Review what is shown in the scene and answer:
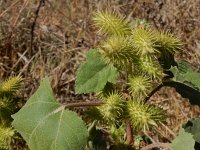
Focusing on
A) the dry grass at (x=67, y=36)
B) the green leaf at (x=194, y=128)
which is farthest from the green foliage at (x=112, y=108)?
the dry grass at (x=67, y=36)

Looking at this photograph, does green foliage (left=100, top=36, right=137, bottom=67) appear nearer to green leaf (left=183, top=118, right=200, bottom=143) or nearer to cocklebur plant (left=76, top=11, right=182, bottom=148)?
cocklebur plant (left=76, top=11, right=182, bottom=148)

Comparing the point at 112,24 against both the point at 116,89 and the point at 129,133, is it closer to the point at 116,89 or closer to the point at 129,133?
the point at 116,89

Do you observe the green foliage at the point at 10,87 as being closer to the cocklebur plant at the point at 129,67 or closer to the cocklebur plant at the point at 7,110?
the cocklebur plant at the point at 7,110

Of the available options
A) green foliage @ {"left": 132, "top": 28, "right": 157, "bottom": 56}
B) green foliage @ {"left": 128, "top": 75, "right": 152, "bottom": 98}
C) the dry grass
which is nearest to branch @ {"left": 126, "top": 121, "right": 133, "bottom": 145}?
green foliage @ {"left": 128, "top": 75, "right": 152, "bottom": 98}

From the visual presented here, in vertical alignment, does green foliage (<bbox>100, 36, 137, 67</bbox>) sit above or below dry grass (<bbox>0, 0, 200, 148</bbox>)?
above

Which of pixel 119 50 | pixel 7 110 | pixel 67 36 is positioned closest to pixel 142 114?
pixel 119 50

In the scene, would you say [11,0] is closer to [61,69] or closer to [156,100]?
[61,69]
